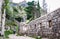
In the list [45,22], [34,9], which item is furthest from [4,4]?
[34,9]

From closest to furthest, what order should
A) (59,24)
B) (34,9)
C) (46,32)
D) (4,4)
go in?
(59,24)
(4,4)
(46,32)
(34,9)

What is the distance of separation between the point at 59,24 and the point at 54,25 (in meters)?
0.52

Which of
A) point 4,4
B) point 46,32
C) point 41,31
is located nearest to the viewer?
point 4,4

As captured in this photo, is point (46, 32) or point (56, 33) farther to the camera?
point (46, 32)

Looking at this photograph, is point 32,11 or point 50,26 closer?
point 50,26

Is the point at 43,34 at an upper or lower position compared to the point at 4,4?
lower

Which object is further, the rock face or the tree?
the tree

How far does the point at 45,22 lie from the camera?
1133cm

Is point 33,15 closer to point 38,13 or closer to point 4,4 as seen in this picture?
point 38,13

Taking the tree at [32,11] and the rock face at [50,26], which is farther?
the tree at [32,11]

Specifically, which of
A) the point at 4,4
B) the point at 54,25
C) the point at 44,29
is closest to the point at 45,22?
the point at 44,29

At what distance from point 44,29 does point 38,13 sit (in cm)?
2613

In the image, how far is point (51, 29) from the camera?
33.7ft

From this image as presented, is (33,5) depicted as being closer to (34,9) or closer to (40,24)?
(34,9)
